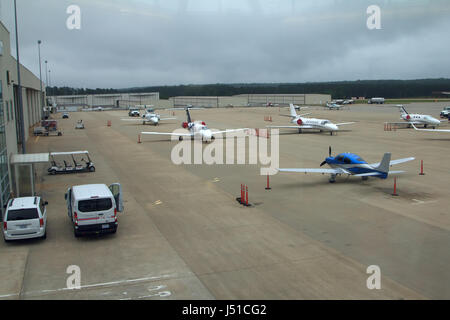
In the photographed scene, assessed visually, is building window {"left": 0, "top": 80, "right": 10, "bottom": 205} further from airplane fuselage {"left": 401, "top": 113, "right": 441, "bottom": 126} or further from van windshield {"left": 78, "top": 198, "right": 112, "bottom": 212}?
airplane fuselage {"left": 401, "top": 113, "right": 441, "bottom": 126}

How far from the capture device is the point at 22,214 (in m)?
16.4

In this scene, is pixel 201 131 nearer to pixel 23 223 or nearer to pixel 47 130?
pixel 47 130

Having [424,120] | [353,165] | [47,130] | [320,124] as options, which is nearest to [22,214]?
[353,165]

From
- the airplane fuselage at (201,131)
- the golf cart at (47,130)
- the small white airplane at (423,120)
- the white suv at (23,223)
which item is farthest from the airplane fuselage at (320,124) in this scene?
the white suv at (23,223)

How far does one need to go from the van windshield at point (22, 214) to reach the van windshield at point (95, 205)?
6.23ft

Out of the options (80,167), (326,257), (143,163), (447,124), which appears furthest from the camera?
(447,124)

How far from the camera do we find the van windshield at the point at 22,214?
53.5ft

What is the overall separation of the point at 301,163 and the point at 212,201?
13.1 m

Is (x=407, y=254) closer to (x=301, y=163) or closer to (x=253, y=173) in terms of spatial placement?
(x=253, y=173)
